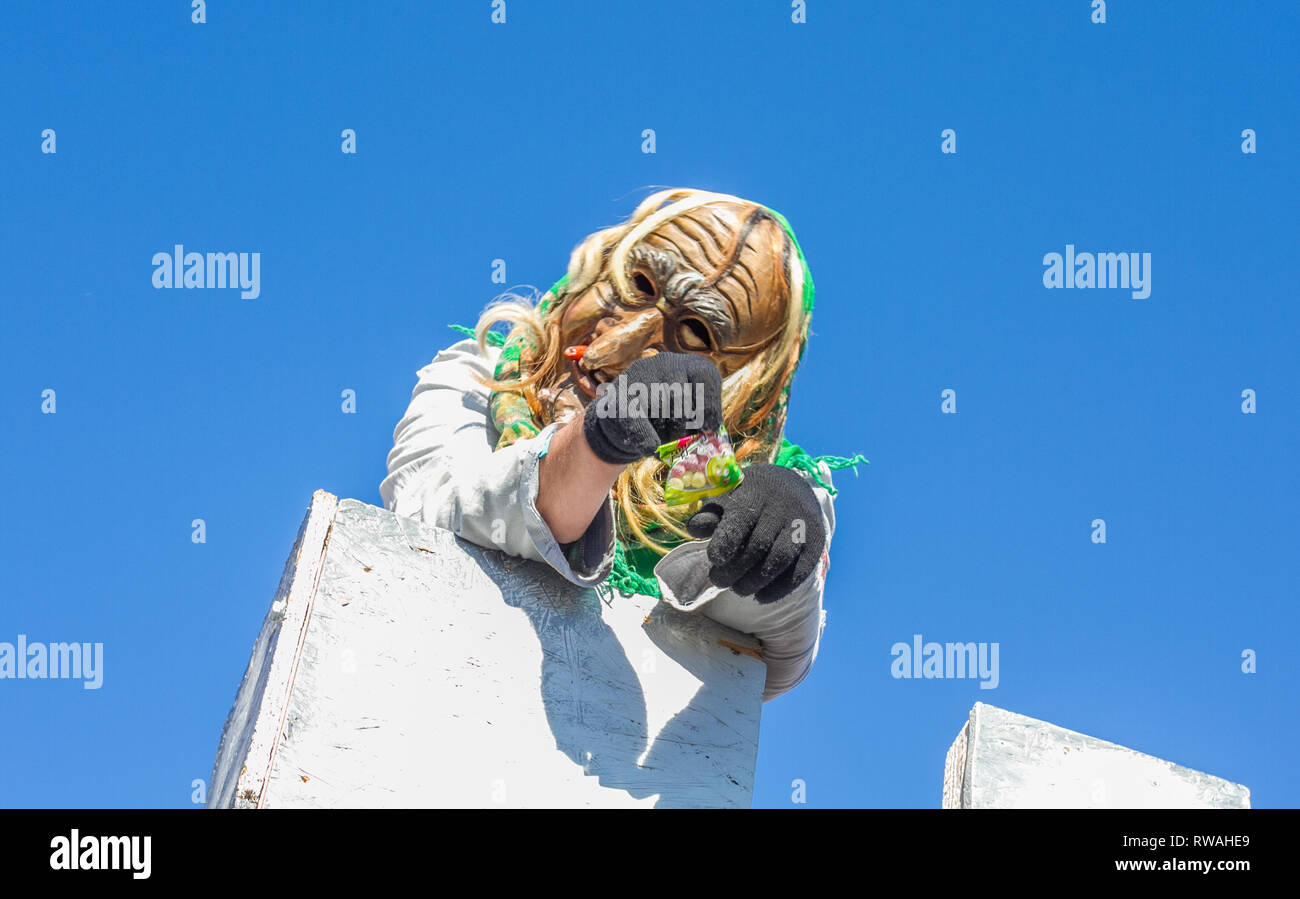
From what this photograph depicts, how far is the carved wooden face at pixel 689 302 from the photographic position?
366cm

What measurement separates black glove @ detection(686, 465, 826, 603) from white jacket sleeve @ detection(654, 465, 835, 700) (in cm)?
11

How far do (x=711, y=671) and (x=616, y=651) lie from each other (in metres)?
0.25

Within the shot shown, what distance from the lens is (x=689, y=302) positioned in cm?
365

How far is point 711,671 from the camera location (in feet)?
11.1

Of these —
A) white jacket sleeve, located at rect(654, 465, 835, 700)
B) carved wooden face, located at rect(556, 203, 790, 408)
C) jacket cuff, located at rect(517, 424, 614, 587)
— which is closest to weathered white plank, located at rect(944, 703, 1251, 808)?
white jacket sleeve, located at rect(654, 465, 835, 700)

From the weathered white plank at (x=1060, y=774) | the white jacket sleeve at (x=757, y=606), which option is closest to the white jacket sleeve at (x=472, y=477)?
the white jacket sleeve at (x=757, y=606)

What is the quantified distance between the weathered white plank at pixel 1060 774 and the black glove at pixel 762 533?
0.52 metres

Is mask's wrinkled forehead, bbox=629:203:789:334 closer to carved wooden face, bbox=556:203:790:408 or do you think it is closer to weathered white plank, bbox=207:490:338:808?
carved wooden face, bbox=556:203:790:408

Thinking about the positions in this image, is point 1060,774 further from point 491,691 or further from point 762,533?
point 491,691

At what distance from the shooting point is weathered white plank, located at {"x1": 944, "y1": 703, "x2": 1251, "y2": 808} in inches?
118

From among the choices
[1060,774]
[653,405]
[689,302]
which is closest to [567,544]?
[653,405]

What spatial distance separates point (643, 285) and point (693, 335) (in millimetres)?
203

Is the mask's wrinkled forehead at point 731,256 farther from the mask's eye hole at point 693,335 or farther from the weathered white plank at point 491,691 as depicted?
the weathered white plank at point 491,691
